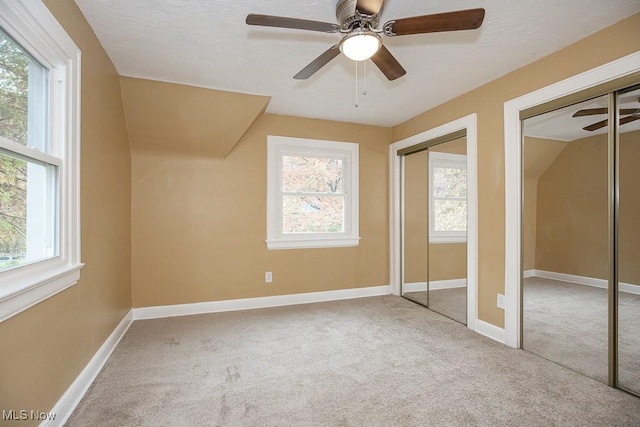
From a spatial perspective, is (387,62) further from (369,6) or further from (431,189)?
(431,189)

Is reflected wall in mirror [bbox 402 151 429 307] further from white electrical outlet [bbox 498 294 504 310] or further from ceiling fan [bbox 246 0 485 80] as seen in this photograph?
ceiling fan [bbox 246 0 485 80]

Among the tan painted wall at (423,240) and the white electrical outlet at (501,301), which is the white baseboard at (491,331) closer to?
the white electrical outlet at (501,301)

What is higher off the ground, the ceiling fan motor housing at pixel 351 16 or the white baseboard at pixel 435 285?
the ceiling fan motor housing at pixel 351 16

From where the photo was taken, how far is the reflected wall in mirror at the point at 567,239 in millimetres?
2234

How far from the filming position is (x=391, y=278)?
177 inches

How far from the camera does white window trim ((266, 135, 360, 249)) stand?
391 cm

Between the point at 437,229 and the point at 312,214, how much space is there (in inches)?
62.7

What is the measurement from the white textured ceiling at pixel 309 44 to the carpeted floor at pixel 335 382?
2440mm

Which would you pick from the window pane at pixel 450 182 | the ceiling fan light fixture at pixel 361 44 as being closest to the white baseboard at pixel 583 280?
the window pane at pixel 450 182

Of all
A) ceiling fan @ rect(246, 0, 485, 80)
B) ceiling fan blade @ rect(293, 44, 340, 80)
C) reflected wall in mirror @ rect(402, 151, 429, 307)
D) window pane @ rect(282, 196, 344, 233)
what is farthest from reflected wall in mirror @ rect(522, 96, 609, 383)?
window pane @ rect(282, 196, 344, 233)

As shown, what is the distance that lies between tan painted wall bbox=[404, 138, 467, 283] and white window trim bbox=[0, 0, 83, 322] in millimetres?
3338

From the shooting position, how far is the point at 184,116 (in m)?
3.24

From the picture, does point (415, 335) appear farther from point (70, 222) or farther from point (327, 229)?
point (70, 222)

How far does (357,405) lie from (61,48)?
266cm
